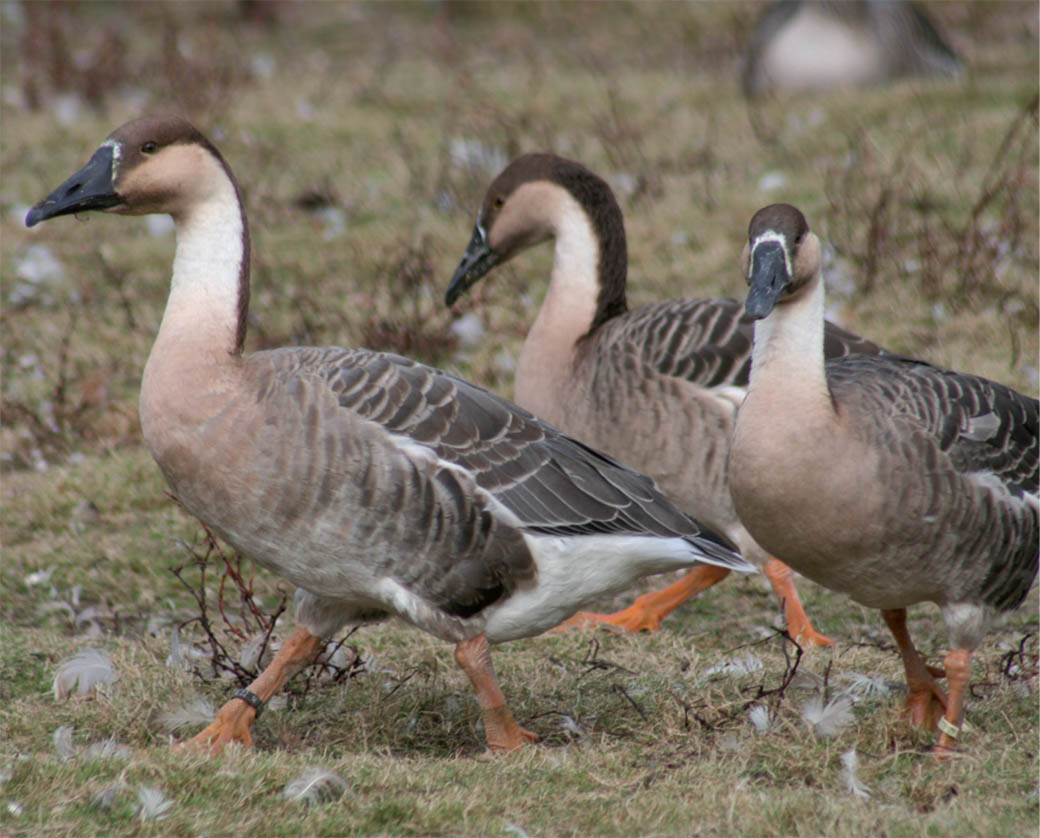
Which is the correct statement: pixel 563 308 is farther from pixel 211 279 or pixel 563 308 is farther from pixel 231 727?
pixel 231 727

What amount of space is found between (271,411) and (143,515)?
104 inches

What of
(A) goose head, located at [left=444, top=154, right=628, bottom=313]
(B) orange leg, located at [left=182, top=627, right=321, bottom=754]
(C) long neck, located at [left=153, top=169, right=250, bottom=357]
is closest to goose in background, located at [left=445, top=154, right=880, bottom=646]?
(A) goose head, located at [left=444, top=154, right=628, bottom=313]

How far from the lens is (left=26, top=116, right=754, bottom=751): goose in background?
14.0 feet

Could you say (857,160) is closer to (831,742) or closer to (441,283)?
(441,283)

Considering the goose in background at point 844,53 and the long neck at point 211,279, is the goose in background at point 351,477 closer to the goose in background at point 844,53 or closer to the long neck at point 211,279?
the long neck at point 211,279

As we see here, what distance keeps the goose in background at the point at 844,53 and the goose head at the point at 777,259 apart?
8.54 m

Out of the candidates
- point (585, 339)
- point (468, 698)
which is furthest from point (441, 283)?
point (468, 698)

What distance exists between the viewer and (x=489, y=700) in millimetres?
4453

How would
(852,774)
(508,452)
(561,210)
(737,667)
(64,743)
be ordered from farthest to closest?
(561,210), (737,667), (508,452), (64,743), (852,774)

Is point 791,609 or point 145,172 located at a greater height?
point 145,172

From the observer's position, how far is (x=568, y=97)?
492 inches

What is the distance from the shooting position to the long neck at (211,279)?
445 centimetres

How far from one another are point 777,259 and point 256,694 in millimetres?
2096

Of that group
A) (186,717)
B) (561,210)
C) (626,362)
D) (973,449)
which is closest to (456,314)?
(561,210)
